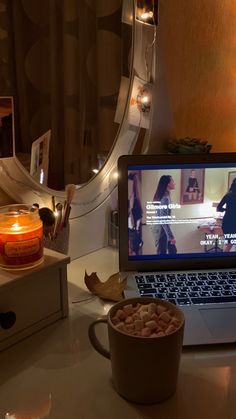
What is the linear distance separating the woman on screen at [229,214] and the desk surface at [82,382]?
32 centimetres

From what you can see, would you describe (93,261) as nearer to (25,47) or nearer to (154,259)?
(154,259)

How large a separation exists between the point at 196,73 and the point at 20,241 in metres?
0.91

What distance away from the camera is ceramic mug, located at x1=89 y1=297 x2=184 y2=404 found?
1.84 ft

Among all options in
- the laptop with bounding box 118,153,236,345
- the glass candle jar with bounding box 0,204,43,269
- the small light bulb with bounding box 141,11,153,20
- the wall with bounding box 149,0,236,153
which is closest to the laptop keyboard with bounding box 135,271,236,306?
the laptop with bounding box 118,153,236,345

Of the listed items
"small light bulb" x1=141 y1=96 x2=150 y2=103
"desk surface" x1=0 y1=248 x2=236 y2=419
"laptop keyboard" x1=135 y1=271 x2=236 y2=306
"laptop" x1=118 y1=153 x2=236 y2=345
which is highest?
"small light bulb" x1=141 y1=96 x2=150 y2=103

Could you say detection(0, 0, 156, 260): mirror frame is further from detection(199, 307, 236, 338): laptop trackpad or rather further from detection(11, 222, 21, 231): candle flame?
detection(199, 307, 236, 338): laptop trackpad

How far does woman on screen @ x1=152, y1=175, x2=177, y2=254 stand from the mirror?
8.0 inches

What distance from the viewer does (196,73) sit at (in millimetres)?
1367

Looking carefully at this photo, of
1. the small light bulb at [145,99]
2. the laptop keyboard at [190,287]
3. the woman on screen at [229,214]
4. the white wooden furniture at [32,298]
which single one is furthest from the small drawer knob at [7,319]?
the small light bulb at [145,99]

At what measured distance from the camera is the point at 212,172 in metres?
0.94

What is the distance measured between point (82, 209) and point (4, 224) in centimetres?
32

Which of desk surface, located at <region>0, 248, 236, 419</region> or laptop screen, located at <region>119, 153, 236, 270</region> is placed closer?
desk surface, located at <region>0, 248, 236, 419</region>

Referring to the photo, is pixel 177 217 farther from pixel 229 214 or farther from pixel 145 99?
pixel 145 99

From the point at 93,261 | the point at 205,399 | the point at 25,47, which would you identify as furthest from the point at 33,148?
the point at 205,399
